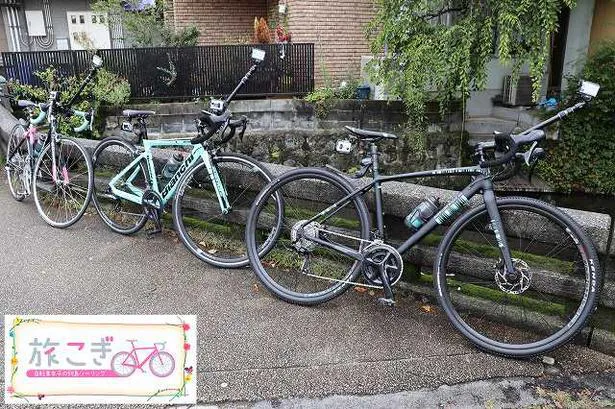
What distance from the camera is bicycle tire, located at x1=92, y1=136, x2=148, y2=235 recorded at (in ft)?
15.8

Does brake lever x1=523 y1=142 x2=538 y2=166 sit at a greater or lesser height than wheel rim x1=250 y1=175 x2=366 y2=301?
greater

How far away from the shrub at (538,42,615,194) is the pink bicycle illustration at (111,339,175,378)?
328 inches

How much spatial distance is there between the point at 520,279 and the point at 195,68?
838cm

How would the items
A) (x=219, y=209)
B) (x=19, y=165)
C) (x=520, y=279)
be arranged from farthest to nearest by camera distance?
(x=19, y=165) < (x=219, y=209) < (x=520, y=279)

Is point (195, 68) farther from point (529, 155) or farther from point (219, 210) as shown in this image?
point (529, 155)

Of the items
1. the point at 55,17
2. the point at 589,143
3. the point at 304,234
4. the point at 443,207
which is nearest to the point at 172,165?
the point at 304,234

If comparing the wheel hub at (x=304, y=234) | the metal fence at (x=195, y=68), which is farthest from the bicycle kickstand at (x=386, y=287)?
the metal fence at (x=195, y=68)

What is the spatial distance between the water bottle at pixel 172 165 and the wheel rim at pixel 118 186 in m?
0.27

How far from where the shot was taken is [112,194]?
16.2ft

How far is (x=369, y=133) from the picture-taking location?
11.6ft

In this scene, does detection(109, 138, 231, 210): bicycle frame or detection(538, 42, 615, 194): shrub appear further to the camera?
detection(538, 42, 615, 194): shrub

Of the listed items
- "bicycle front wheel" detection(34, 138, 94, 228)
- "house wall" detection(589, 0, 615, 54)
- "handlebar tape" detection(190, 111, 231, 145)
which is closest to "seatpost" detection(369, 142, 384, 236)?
"handlebar tape" detection(190, 111, 231, 145)

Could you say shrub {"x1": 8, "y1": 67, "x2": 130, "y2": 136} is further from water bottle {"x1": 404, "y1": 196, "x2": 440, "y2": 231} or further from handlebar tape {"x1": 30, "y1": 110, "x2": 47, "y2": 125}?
water bottle {"x1": 404, "y1": 196, "x2": 440, "y2": 231}

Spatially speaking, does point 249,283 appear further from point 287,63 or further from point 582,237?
point 287,63
